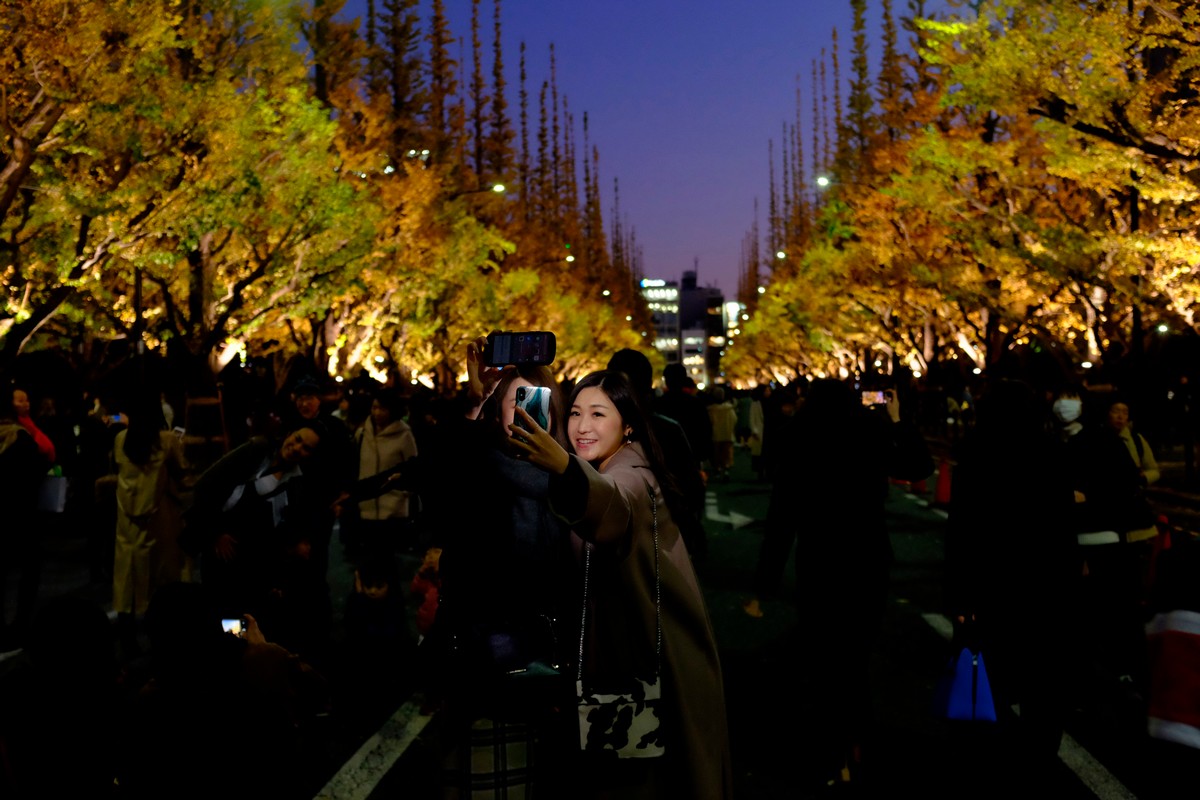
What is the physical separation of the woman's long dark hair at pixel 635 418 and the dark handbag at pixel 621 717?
381 mm

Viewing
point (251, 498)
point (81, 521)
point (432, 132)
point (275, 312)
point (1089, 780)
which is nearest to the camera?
point (1089, 780)

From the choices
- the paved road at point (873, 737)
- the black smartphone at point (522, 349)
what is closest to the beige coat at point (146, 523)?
the paved road at point (873, 737)

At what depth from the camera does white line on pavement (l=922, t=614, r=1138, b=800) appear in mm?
4496

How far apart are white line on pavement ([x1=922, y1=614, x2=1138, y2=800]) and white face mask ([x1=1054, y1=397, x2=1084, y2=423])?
2.54 m

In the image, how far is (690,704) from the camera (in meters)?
2.65

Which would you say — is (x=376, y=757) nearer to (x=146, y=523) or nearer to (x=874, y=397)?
(x=146, y=523)

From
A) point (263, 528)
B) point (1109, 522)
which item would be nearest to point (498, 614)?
point (263, 528)

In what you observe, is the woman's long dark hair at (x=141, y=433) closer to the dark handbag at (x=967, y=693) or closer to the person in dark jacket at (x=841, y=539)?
the person in dark jacket at (x=841, y=539)

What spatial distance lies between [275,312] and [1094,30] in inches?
612

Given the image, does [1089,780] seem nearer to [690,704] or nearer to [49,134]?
[690,704]

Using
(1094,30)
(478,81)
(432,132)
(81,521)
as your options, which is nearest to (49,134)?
(81,521)

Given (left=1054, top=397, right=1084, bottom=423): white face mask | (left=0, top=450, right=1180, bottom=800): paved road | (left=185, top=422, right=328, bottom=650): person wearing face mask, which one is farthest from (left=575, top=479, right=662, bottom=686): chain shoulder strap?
(left=1054, top=397, right=1084, bottom=423): white face mask

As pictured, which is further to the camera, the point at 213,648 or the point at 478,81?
the point at 478,81

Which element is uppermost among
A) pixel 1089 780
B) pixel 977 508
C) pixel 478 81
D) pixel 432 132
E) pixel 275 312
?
pixel 478 81
